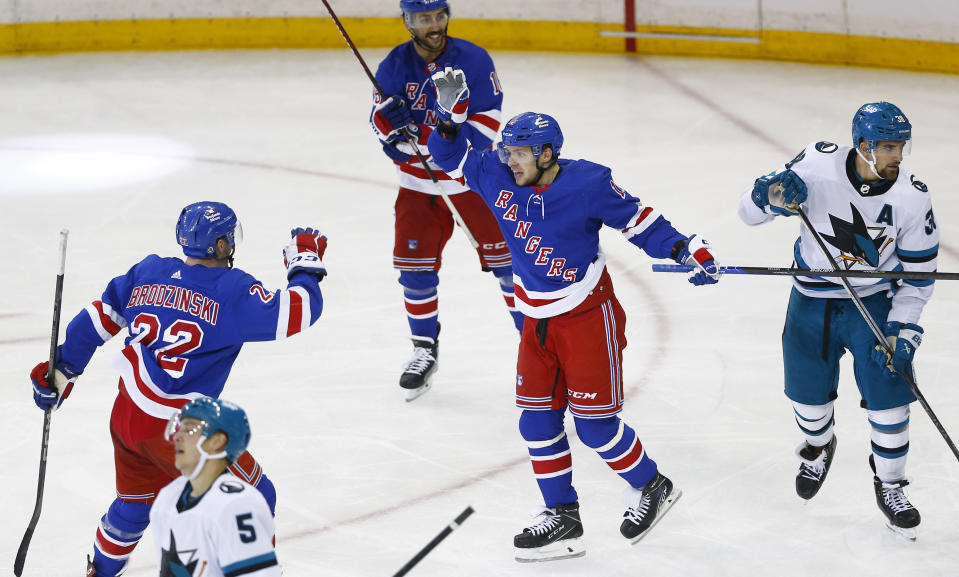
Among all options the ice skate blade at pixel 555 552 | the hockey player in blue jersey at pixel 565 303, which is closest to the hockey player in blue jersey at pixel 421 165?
the hockey player in blue jersey at pixel 565 303

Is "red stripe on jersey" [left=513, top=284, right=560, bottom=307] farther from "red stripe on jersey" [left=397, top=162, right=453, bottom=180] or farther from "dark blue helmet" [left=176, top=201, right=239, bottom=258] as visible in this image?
"red stripe on jersey" [left=397, top=162, right=453, bottom=180]

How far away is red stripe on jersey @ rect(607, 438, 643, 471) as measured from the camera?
157 inches

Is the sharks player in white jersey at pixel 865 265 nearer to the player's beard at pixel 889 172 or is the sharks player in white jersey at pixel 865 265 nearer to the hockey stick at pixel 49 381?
the player's beard at pixel 889 172

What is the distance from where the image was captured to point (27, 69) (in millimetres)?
10086

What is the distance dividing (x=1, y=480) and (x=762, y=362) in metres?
2.84

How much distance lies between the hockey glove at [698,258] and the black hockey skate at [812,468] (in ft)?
2.56

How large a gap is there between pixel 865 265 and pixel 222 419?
6.80 feet

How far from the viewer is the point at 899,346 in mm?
3732

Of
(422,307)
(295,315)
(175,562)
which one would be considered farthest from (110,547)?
(422,307)

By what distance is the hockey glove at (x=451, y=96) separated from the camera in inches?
167

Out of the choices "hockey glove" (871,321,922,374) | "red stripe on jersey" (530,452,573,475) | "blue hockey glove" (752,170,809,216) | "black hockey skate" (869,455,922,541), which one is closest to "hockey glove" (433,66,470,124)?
"blue hockey glove" (752,170,809,216)

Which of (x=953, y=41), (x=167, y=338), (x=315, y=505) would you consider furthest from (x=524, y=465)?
(x=953, y=41)

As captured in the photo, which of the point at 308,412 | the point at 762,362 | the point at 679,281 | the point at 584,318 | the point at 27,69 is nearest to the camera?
the point at 584,318

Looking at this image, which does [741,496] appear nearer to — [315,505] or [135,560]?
[315,505]
